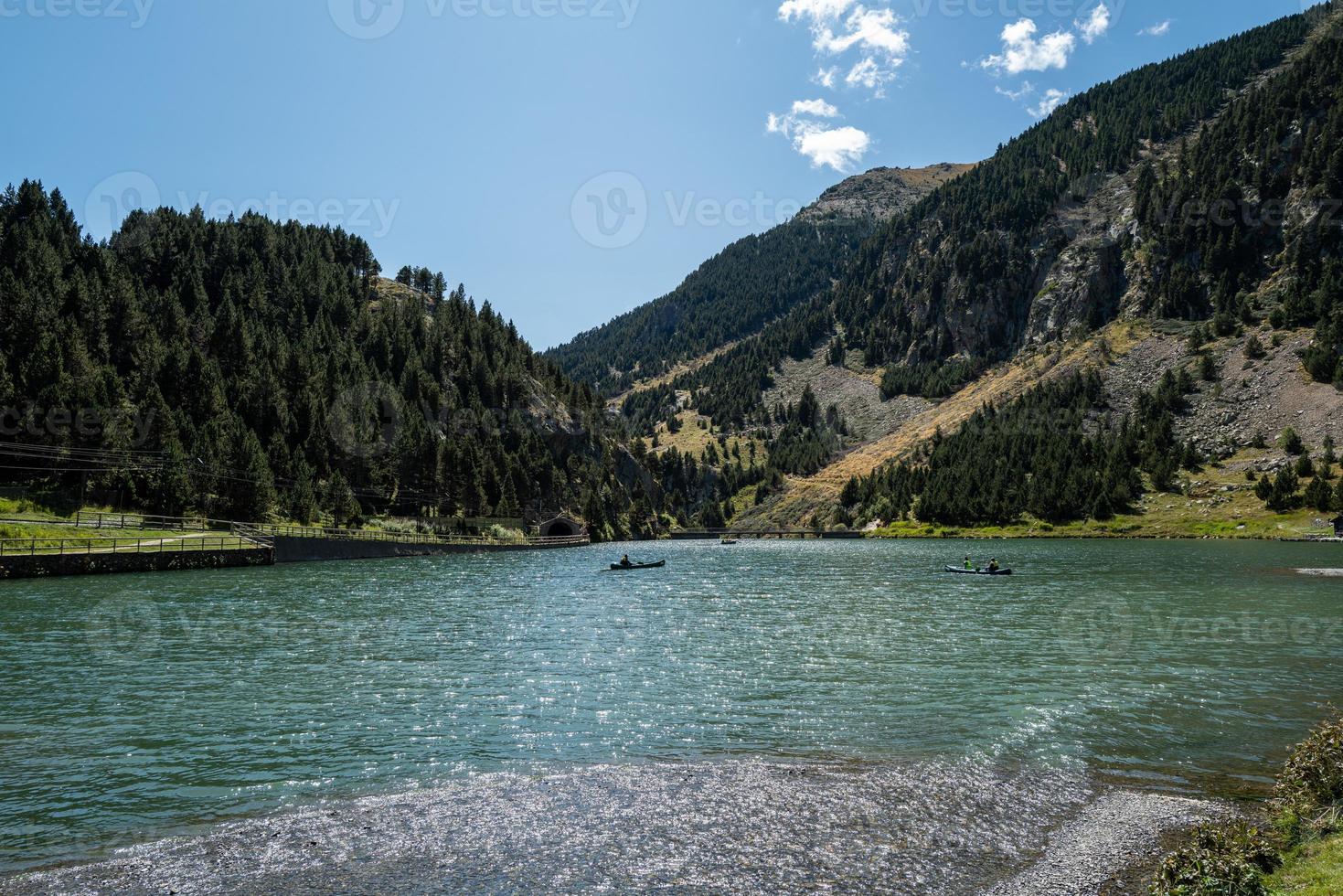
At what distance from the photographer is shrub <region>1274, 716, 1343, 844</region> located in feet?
44.5

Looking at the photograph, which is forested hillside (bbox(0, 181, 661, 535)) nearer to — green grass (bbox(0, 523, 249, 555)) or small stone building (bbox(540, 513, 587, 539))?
small stone building (bbox(540, 513, 587, 539))

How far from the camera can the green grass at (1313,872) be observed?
10.8 metres

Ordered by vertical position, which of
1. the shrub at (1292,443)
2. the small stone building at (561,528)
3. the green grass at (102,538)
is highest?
the shrub at (1292,443)

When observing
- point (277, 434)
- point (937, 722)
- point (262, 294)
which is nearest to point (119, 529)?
point (277, 434)

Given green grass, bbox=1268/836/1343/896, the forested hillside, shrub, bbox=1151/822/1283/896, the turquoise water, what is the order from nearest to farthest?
green grass, bbox=1268/836/1343/896
shrub, bbox=1151/822/1283/896
the turquoise water
the forested hillside

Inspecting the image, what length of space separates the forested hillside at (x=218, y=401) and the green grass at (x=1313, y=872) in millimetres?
121519

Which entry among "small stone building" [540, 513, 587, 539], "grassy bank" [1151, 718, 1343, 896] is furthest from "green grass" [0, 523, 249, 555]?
"grassy bank" [1151, 718, 1343, 896]

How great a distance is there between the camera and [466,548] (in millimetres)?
139375

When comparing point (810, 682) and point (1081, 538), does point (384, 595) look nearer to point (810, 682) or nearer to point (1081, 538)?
point (810, 682)

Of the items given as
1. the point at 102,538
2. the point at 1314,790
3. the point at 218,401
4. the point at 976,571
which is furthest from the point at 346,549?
the point at 1314,790

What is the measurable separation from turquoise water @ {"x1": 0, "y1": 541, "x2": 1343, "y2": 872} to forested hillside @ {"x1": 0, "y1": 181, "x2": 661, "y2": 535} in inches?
1926

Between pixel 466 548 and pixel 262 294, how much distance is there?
102117 mm

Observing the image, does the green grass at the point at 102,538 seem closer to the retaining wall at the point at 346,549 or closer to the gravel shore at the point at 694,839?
the retaining wall at the point at 346,549

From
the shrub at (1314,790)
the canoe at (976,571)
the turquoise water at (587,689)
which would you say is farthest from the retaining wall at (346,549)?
the shrub at (1314,790)
